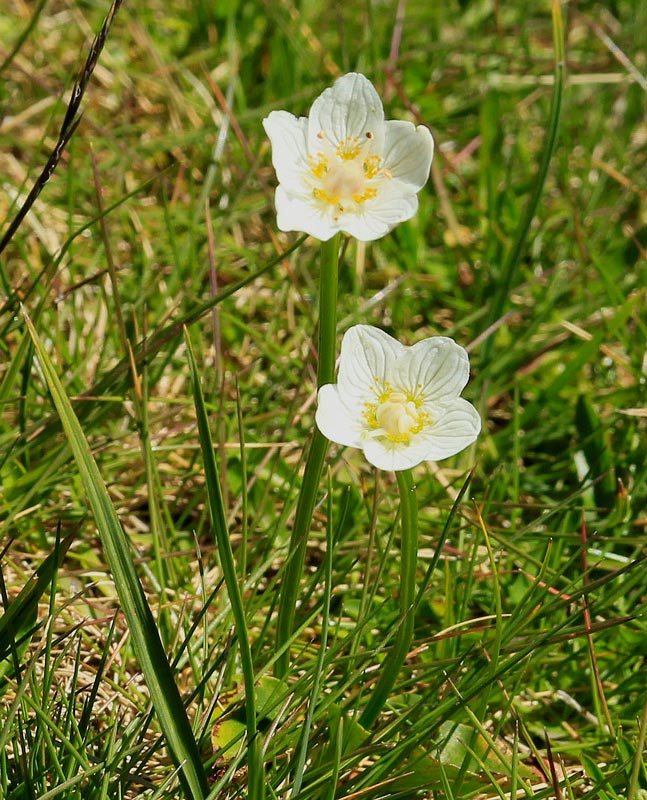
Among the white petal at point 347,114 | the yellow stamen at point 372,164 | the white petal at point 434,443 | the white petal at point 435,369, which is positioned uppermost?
the white petal at point 347,114

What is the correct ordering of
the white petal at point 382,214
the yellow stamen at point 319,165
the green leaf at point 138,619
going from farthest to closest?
the yellow stamen at point 319,165, the white petal at point 382,214, the green leaf at point 138,619

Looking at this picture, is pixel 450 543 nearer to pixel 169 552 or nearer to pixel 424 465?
pixel 424 465

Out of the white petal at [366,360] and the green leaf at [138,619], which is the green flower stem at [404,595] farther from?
the green leaf at [138,619]

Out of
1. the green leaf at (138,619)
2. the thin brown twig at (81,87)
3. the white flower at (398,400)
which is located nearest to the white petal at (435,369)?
the white flower at (398,400)

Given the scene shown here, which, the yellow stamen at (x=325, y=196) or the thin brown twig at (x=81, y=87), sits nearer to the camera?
the yellow stamen at (x=325, y=196)

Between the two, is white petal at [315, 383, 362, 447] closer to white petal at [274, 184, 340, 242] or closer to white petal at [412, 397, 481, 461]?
white petal at [412, 397, 481, 461]

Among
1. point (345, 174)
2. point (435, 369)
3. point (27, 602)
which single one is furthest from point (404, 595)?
point (345, 174)

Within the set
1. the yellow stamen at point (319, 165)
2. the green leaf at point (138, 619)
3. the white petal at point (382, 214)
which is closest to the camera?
the green leaf at point (138, 619)

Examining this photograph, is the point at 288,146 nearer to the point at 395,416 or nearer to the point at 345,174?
the point at 345,174

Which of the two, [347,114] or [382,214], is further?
[347,114]
